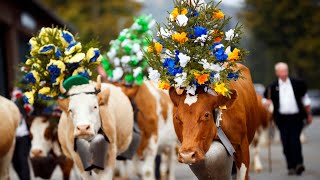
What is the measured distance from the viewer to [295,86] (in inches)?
649

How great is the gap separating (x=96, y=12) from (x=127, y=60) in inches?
1641

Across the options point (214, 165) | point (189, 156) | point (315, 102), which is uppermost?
point (315, 102)

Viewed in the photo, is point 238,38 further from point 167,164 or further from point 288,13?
point 288,13

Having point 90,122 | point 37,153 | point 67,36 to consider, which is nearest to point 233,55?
point 90,122

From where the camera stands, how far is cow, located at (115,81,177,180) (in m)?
13.8

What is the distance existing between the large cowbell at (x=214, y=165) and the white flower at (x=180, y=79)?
724mm

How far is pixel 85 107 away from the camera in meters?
10.1

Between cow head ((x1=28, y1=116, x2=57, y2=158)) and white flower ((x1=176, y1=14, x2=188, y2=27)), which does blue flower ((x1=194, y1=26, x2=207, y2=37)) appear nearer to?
white flower ((x1=176, y1=14, x2=188, y2=27))

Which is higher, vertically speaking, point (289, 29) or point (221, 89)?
point (289, 29)

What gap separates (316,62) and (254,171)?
32.6m

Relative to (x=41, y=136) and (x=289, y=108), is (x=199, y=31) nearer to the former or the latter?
(x=41, y=136)

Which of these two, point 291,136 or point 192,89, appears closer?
point 192,89

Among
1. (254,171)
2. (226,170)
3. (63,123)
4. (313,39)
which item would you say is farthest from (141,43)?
(313,39)

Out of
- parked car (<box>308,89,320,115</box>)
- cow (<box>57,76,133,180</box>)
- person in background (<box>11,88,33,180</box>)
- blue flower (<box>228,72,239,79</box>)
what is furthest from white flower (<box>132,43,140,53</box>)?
parked car (<box>308,89,320,115</box>)
